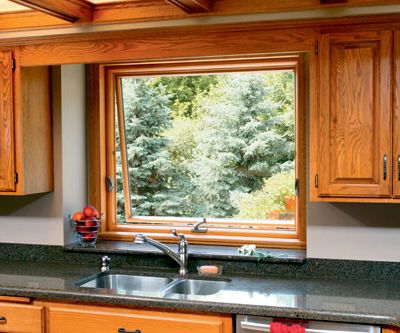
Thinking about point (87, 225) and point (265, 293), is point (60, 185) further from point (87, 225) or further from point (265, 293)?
point (265, 293)

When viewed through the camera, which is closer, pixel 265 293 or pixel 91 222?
pixel 265 293

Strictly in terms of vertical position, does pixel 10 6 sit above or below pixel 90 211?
above

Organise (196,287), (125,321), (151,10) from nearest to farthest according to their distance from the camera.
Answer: (125,321), (151,10), (196,287)

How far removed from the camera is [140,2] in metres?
A: 3.04

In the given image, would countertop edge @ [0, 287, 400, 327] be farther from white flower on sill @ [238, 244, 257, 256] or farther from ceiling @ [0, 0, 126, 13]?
ceiling @ [0, 0, 126, 13]

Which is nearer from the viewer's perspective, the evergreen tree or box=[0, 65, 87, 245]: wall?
box=[0, 65, 87, 245]: wall

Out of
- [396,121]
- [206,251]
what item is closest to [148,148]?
[206,251]

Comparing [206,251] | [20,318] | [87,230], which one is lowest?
[20,318]

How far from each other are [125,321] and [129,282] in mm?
542

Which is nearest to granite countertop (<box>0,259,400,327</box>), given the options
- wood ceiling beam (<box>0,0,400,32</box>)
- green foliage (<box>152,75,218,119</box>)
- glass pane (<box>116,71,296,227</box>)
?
glass pane (<box>116,71,296,227</box>)

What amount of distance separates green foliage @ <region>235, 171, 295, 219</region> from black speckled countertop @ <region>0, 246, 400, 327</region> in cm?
46

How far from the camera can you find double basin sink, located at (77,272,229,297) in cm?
309

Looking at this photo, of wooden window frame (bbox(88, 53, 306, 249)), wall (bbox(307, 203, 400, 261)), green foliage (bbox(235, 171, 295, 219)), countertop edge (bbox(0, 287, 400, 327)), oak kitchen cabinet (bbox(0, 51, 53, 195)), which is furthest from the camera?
green foliage (bbox(235, 171, 295, 219))

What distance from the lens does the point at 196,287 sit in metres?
3.14
